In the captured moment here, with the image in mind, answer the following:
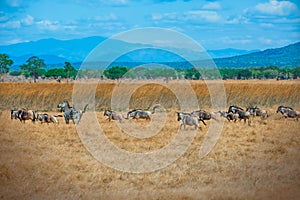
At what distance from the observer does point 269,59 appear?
595 ft

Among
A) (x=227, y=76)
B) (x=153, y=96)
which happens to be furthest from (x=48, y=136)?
(x=227, y=76)

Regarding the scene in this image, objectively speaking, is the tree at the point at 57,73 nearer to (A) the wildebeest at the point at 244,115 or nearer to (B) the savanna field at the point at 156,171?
(B) the savanna field at the point at 156,171

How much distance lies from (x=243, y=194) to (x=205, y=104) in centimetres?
2202

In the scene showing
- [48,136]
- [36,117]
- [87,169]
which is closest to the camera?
[87,169]

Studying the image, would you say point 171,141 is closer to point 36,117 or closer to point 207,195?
point 207,195

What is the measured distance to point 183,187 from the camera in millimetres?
10711

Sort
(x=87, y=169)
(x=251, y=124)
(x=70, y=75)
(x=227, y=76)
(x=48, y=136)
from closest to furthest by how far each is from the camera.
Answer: (x=87, y=169) → (x=48, y=136) → (x=251, y=124) → (x=70, y=75) → (x=227, y=76)

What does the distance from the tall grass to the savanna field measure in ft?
27.2

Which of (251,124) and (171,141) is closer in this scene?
(171,141)

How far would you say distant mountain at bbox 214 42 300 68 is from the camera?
168 m

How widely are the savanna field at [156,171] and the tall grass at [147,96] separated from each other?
830cm

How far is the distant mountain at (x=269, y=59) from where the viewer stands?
16804 cm

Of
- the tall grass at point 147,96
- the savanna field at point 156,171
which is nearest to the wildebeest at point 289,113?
the savanna field at point 156,171

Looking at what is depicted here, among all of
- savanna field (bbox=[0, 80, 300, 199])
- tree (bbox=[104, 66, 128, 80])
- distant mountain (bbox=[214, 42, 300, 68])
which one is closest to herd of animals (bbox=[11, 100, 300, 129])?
savanna field (bbox=[0, 80, 300, 199])
